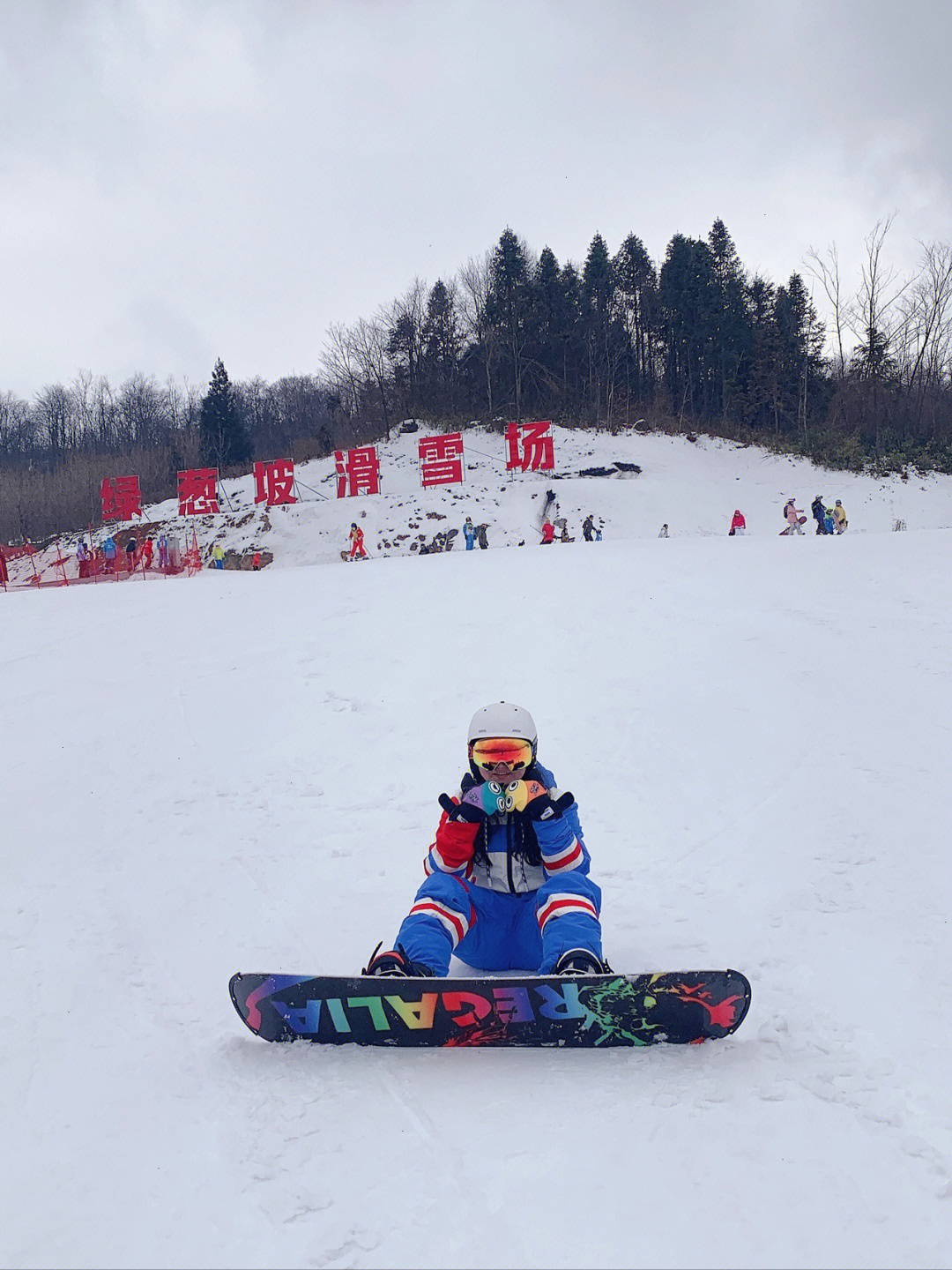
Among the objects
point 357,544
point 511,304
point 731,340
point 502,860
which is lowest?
point 502,860

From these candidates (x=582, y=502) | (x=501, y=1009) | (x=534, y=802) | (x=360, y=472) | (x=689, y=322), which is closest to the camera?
(x=501, y=1009)

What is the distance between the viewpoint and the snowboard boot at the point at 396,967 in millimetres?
2934

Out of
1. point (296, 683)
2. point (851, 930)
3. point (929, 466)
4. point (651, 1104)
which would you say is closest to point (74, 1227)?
point (651, 1104)

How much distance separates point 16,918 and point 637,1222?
3.41m

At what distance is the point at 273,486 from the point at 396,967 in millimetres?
31057

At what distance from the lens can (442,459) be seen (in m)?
31.5

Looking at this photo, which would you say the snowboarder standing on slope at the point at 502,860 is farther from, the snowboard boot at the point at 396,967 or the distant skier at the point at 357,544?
the distant skier at the point at 357,544

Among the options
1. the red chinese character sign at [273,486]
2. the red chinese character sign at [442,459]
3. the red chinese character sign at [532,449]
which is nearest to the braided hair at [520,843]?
the red chinese character sign at [442,459]

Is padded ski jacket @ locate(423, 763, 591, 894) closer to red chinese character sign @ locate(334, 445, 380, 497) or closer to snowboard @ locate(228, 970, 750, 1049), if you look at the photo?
snowboard @ locate(228, 970, 750, 1049)

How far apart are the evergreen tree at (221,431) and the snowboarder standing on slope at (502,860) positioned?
46.9m

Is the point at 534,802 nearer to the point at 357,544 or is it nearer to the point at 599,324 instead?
the point at 357,544

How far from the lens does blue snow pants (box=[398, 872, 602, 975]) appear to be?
120 inches

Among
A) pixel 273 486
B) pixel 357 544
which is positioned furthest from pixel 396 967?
pixel 273 486

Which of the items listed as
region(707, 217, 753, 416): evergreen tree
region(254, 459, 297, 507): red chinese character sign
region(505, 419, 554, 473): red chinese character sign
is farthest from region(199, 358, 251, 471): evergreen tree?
region(707, 217, 753, 416): evergreen tree
